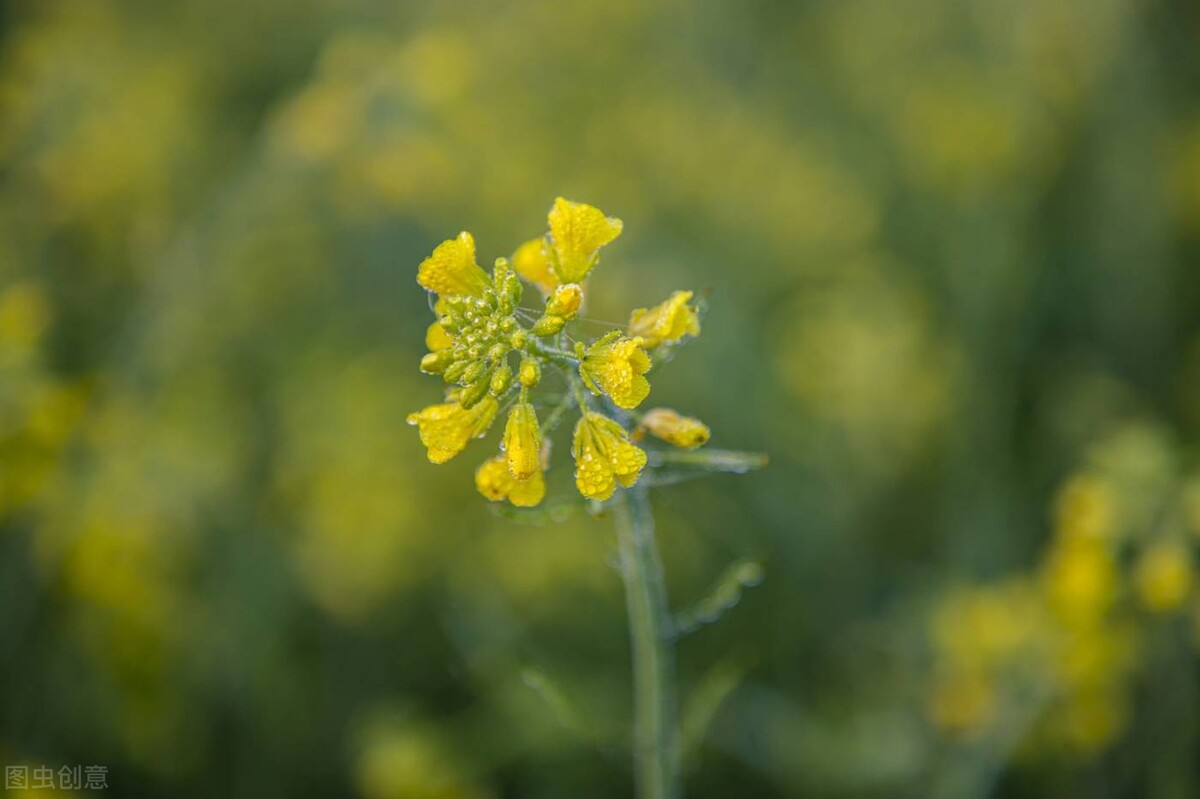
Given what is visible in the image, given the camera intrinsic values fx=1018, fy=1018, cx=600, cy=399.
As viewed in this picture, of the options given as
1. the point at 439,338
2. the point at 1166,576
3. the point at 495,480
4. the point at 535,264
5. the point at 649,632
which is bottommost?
the point at 649,632

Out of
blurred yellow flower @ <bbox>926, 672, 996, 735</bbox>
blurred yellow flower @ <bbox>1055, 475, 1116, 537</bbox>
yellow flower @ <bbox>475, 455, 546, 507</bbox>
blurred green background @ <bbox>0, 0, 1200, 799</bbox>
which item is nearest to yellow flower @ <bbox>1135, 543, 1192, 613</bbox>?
blurred green background @ <bbox>0, 0, 1200, 799</bbox>

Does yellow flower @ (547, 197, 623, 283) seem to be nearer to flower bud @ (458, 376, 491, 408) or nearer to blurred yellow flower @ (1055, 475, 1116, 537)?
flower bud @ (458, 376, 491, 408)

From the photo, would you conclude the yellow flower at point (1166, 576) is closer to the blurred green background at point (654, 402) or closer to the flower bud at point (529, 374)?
the blurred green background at point (654, 402)

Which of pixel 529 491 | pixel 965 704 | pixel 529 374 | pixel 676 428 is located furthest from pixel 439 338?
pixel 965 704

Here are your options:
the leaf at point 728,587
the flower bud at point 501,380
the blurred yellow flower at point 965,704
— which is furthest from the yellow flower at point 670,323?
the blurred yellow flower at point 965,704

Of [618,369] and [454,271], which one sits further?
[454,271]

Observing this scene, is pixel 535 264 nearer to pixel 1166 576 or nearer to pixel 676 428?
pixel 676 428
